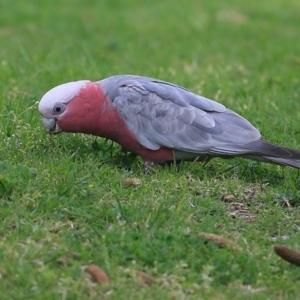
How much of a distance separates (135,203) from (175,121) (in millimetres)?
980

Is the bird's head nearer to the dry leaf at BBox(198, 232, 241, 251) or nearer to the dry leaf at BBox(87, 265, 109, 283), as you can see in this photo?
the dry leaf at BBox(198, 232, 241, 251)

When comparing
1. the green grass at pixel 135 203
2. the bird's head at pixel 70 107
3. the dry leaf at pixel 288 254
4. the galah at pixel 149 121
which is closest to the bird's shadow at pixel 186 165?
the green grass at pixel 135 203

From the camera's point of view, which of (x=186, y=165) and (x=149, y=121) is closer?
(x=149, y=121)

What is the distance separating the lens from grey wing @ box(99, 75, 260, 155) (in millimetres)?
5094

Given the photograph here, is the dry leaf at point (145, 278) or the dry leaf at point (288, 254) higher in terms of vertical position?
the dry leaf at point (288, 254)

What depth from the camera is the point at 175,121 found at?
5.15 metres

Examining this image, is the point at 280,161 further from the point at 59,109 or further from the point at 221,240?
the point at 59,109

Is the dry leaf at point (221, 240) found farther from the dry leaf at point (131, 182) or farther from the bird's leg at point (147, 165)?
the bird's leg at point (147, 165)

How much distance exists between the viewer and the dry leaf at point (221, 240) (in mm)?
3951

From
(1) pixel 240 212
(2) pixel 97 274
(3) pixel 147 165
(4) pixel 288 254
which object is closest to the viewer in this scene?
(2) pixel 97 274

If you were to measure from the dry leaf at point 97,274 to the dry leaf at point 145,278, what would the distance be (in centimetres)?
17

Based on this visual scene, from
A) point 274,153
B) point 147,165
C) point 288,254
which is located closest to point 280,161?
point 274,153

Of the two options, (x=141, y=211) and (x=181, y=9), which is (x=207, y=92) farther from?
(x=181, y=9)

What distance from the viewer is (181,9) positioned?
1237 centimetres
